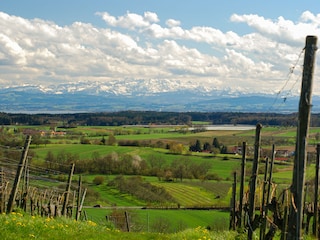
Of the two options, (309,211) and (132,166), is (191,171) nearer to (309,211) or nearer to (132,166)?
(132,166)

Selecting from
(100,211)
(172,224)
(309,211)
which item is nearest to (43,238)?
(309,211)

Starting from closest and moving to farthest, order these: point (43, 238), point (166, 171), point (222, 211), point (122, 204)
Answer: point (43, 238)
point (222, 211)
point (122, 204)
point (166, 171)

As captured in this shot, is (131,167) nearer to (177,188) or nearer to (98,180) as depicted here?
(98,180)

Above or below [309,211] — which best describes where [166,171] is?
below

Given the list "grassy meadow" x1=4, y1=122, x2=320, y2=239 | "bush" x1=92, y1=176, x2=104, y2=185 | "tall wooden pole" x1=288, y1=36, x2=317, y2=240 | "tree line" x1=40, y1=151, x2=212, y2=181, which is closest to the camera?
"tall wooden pole" x1=288, y1=36, x2=317, y2=240

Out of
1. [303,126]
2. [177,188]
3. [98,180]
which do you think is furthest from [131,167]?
[303,126]

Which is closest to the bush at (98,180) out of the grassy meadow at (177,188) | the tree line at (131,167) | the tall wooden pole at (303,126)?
the grassy meadow at (177,188)

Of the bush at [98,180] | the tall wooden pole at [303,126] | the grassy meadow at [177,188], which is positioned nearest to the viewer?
the tall wooden pole at [303,126]

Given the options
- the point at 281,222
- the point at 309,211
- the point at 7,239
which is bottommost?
the point at 309,211

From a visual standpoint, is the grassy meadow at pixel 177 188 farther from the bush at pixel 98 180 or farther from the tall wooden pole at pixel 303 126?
the tall wooden pole at pixel 303 126

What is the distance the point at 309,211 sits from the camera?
22.8 m

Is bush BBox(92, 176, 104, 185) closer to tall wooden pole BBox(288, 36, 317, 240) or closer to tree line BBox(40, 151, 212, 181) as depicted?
tree line BBox(40, 151, 212, 181)

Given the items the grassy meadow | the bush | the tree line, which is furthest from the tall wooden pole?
the tree line

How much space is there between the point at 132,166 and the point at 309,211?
75848mm
